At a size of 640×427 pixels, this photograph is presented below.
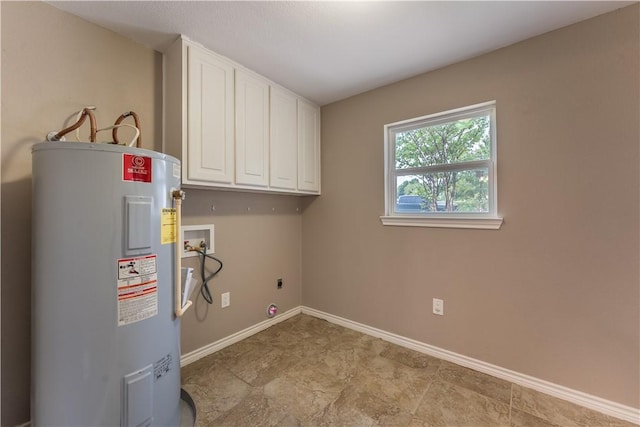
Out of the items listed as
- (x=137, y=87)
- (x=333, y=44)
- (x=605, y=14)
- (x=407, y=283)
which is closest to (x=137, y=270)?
(x=137, y=87)

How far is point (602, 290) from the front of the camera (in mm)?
1556

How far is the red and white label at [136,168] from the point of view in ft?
3.81

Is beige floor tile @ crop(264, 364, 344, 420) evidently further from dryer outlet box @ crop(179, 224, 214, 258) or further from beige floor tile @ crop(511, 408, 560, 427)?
dryer outlet box @ crop(179, 224, 214, 258)

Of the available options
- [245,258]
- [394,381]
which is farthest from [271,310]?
[394,381]

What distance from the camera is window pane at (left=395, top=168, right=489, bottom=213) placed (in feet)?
6.60

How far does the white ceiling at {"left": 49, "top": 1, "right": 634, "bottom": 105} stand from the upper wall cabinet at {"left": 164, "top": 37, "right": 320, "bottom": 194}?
0.16m

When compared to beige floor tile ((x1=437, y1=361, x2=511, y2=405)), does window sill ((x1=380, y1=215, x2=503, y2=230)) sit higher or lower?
higher

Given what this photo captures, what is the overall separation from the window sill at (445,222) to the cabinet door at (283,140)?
959 millimetres

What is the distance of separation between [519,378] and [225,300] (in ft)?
7.43

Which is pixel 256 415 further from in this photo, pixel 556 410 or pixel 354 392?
pixel 556 410

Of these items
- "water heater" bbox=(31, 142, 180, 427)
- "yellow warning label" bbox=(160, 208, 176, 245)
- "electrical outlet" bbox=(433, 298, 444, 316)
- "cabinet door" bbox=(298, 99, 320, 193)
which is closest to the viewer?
"water heater" bbox=(31, 142, 180, 427)

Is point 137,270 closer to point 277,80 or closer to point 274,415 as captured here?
point 274,415

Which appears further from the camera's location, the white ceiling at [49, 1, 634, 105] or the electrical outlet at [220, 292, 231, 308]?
the electrical outlet at [220, 292, 231, 308]

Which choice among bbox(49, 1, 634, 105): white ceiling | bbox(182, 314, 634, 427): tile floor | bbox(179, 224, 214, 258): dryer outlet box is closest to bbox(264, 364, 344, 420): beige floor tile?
bbox(182, 314, 634, 427): tile floor
